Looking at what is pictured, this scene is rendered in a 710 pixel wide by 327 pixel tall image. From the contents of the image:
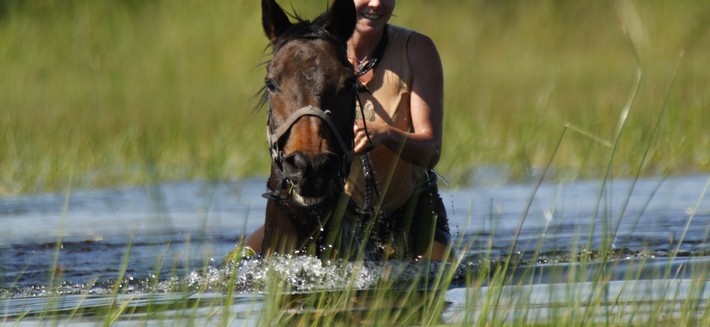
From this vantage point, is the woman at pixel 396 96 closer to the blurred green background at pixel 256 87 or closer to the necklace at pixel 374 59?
the necklace at pixel 374 59

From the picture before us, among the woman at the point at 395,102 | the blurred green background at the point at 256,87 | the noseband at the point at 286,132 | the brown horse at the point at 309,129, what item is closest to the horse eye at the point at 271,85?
the brown horse at the point at 309,129

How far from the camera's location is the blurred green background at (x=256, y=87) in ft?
35.1

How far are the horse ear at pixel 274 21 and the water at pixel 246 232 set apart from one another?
615 millimetres

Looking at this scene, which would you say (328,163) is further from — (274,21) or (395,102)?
(395,102)

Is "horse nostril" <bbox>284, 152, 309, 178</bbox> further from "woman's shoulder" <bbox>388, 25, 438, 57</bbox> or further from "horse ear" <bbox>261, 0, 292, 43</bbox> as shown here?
"woman's shoulder" <bbox>388, 25, 438, 57</bbox>

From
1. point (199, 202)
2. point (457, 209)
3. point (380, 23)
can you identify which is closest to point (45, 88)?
point (199, 202)

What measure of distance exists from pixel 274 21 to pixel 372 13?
0.61 meters

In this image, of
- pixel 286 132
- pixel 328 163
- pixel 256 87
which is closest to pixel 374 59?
pixel 286 132

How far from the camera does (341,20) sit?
17.6 ft

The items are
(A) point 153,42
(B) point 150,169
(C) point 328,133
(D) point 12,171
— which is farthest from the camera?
(A) point 153,42

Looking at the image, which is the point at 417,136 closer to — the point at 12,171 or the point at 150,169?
the point at 150,169

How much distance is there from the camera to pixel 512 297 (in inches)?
173

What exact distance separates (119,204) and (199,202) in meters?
0.53

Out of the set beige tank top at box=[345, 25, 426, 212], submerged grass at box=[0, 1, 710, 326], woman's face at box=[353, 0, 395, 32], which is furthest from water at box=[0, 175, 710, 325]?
woman's face at box=[353, 0, 395, 32]
